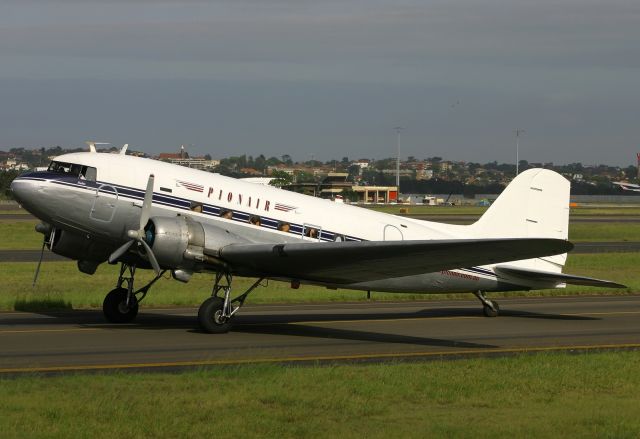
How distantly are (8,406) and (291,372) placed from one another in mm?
5059

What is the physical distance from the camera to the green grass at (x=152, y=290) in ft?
97.5

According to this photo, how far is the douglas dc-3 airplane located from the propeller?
27 mm

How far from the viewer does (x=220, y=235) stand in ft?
71.9

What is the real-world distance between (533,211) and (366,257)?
7610 mm

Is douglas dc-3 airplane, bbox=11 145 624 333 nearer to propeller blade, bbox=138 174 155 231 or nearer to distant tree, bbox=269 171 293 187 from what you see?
propeller blade, bbox=138 174 155 231

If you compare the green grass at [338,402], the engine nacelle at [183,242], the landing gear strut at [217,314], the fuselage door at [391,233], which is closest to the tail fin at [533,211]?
the fuselage door at [391,233]

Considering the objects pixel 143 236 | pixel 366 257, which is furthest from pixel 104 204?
pixel 366 257

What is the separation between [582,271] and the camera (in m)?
48.1

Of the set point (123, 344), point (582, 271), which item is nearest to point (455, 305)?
point (123, 344)

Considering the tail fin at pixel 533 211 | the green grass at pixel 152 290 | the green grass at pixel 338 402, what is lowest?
the green grass at pixel 152 290

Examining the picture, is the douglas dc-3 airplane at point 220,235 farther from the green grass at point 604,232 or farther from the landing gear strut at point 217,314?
the green grass at point 604,232

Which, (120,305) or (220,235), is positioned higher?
(220,235)

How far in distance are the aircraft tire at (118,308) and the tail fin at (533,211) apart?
9.54 m

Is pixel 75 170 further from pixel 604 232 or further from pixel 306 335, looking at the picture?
pixel 604 232
